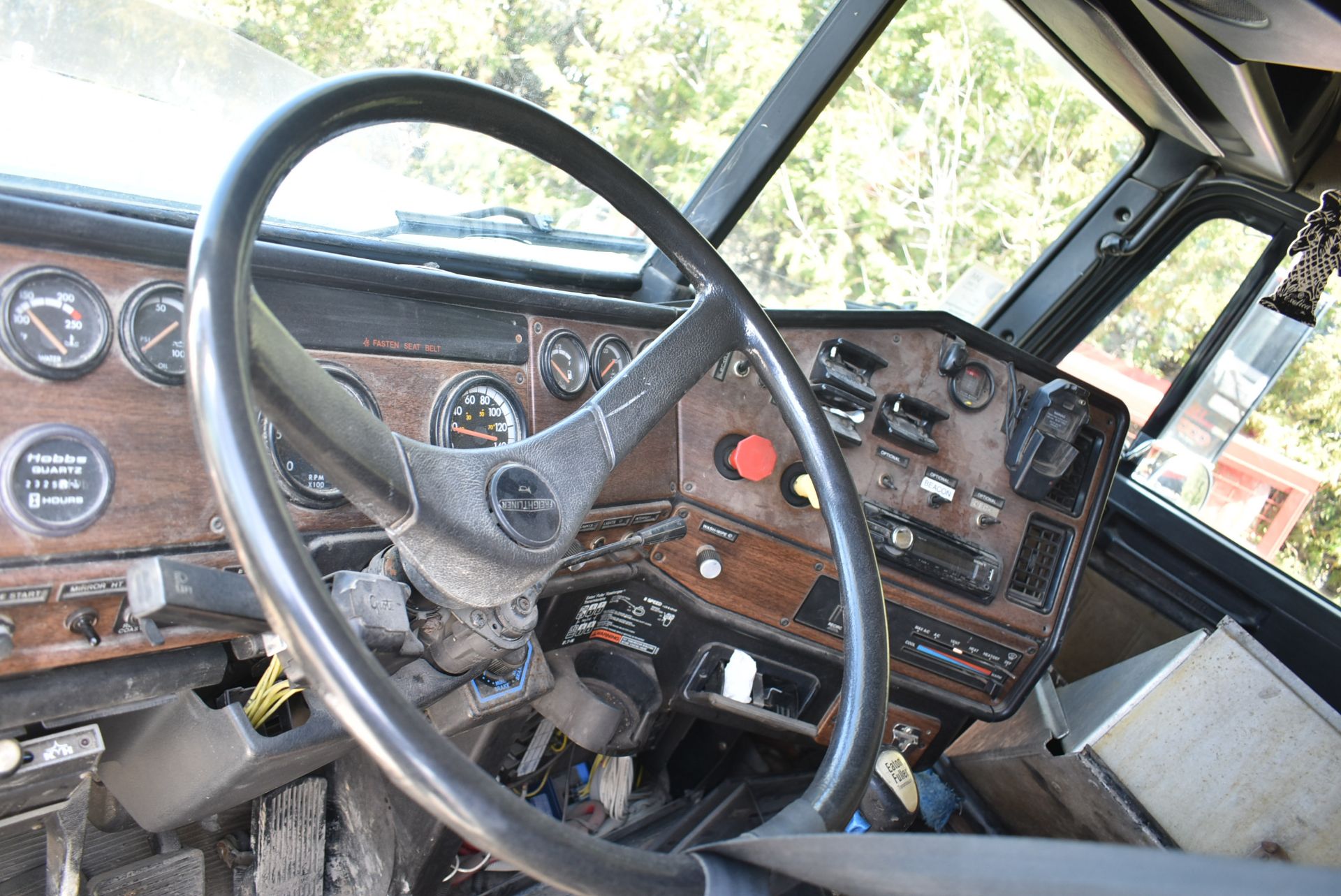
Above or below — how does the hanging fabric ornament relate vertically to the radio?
above

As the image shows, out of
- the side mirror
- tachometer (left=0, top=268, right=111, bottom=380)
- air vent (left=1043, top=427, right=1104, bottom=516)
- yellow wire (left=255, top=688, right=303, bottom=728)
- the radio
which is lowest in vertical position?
yellow wire (left=255, top=688, right=303, bottom=728)

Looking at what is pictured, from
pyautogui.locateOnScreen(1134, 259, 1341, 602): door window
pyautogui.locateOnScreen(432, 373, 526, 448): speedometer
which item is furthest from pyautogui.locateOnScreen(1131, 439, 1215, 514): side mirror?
pyautogui.locateOnScreen(432, 373, 526, 448): speedometer

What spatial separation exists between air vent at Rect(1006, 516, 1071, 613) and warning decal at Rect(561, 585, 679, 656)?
32.9 inches

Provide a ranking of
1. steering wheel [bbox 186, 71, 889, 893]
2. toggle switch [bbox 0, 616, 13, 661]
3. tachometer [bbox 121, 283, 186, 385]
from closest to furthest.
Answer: steering wheel [bbox 186, 71, 889, 893] → toggle switch [bbox 0, 616, 13, 661] → tachometer [bbox 121, 283, 186, 385]

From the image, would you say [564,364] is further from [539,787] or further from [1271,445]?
[1271,445]

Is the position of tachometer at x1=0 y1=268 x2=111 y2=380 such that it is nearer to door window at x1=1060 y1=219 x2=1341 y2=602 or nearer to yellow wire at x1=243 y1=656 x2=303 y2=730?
yellow wire at x1=243 y1=656 x2=303 y2=730

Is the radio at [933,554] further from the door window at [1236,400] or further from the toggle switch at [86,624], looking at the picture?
the toggle switch at [86,624]

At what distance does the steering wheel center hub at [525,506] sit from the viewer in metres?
1.14

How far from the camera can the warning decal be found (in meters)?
1.83

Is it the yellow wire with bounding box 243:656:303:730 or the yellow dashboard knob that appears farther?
the yellow dashboard knob

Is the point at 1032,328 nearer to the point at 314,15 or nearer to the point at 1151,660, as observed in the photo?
the point at 1151,660

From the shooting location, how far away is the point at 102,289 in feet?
3.67

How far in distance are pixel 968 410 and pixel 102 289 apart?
1.71m

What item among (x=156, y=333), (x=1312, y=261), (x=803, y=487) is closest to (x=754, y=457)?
(x=803, y=487)
